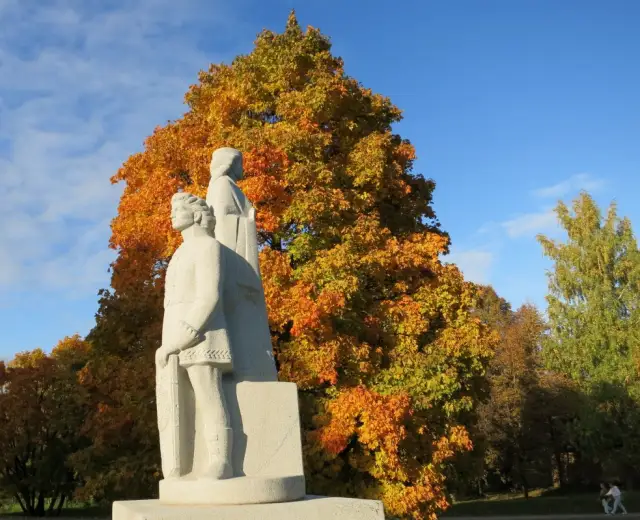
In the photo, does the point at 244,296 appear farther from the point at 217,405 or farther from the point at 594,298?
the point at 594,298

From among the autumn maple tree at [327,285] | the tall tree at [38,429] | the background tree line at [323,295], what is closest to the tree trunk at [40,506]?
→ the tall tree at [38,429]

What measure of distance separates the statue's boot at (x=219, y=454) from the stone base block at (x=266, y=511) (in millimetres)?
316

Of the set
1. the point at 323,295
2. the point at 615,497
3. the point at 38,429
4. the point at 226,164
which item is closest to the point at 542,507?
the point at 615,497

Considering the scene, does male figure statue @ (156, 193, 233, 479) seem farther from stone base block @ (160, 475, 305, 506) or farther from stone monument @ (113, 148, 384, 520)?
stone base block @ (160, 475, 305, 506)

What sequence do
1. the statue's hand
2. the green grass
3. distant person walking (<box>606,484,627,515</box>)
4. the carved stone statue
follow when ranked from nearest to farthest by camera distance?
the statue's hand, the carved stone statue, distant person walking (<box>606,484,627,515</box>), the green grass

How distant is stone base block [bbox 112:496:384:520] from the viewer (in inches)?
161

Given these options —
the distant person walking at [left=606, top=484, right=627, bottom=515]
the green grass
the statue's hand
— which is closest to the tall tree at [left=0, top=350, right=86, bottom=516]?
the green grass

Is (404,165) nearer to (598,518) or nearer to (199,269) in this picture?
(199,269)

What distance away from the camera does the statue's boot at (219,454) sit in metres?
4.66

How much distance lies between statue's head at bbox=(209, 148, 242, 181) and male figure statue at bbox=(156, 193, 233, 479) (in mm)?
1400

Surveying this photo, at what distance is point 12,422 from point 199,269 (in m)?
17.7

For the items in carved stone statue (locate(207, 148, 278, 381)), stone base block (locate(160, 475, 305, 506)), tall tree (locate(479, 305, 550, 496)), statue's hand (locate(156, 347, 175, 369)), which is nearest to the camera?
stone base block (locate(160, 475, 305, 506))

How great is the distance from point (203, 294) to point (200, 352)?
16.7 inches

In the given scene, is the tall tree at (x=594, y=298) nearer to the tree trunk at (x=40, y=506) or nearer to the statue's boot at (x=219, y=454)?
the tree trunk at (x=40, y=506)
